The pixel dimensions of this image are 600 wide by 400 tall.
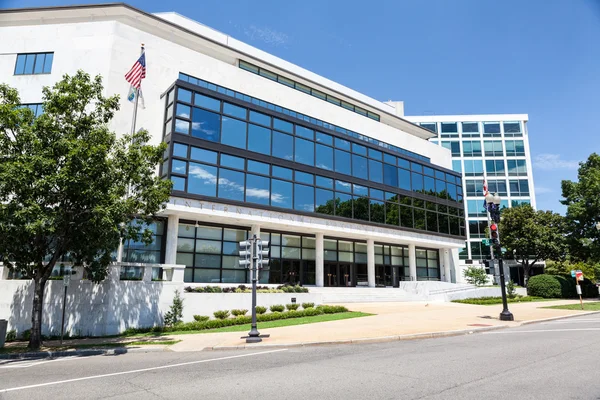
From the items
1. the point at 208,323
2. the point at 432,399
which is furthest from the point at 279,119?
the point at 432,399

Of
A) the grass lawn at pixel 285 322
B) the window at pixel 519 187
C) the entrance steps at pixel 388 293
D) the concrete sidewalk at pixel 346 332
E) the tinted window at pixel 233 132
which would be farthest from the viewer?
the window at pixel 519 187

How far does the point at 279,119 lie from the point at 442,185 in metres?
22.1

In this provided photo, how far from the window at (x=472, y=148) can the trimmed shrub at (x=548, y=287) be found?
31051 mm

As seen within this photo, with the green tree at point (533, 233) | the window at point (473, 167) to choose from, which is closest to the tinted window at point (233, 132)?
the green tree at point (533, 233)

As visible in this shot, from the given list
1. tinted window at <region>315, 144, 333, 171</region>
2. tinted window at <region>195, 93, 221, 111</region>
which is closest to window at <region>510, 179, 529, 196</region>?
tinted window at <region>315, 144, 333, 171</region>

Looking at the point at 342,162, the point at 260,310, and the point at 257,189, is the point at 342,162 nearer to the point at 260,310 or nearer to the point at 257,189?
the point at 257,189

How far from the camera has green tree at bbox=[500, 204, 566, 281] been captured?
1778 inches

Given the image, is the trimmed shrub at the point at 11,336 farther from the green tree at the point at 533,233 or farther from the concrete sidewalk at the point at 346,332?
the green tree at the point at 533,233

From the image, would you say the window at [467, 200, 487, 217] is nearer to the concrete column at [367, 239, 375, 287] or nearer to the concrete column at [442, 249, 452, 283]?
the concrete column at [442, 249, 452, 283]

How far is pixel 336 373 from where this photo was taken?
8.52 metres

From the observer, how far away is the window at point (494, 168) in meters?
64.5

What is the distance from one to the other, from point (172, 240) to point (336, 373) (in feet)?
64.4

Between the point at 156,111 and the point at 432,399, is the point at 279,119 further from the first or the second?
the point at 432,399

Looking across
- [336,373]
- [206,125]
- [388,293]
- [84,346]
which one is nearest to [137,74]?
[206,125]
